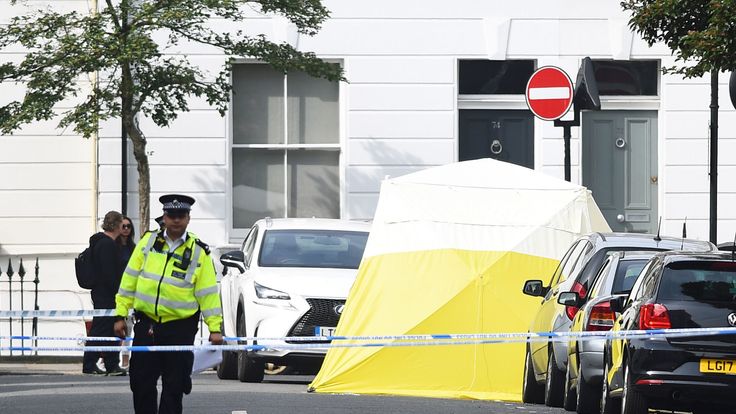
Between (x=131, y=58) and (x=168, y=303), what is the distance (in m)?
9.03

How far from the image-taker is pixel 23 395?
15922 millimetres

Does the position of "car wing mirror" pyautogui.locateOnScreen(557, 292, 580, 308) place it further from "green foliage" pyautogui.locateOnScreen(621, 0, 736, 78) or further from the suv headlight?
the suv headlight

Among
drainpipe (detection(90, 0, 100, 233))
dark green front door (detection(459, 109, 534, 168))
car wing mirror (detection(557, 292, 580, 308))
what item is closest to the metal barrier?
drainpipe (detection(90, 0, 100, 233))

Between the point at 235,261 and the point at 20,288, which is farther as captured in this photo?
the point at 20,288

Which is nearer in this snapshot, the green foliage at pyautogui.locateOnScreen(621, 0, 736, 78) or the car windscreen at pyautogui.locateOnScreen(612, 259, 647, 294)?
the green foliage at pyautogui.locateOnScreen(621, 0, 736, 78)

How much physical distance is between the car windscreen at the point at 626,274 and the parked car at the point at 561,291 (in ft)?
1.71

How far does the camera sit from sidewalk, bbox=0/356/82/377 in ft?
68.6

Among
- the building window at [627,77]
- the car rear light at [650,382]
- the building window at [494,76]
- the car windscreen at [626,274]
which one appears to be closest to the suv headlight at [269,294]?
the car windscreen at [626,274]

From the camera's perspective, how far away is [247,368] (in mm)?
18312

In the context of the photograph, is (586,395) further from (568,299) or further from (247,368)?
(247,368)

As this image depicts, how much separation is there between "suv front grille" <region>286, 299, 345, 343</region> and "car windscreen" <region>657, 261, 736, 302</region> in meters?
5.98

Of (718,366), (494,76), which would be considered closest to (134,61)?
(494,76)

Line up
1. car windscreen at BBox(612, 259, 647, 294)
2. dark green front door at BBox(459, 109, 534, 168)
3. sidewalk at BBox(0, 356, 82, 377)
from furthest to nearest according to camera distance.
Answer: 1. dark green front door at BBox(459, 109, 534, 168)
2. sidewalk at BBox(0, 356, 82, 377)
3. car windscreen at BBox(612, 259, 647, 294)

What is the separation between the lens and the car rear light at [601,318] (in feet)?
45.9
